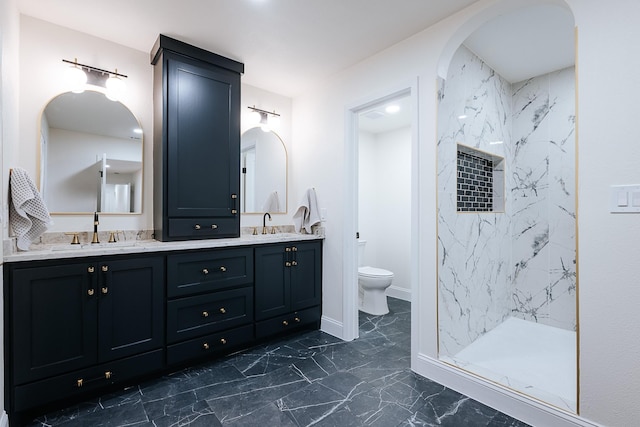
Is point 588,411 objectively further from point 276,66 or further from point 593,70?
point 276,66

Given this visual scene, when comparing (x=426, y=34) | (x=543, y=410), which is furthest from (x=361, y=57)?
(x=543, y=410)

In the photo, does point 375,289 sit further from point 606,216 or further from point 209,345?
point 606,216

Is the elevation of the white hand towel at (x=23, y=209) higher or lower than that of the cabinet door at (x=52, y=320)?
higher

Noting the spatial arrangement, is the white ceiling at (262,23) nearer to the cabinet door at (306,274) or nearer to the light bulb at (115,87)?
the light bulb at (115,87)

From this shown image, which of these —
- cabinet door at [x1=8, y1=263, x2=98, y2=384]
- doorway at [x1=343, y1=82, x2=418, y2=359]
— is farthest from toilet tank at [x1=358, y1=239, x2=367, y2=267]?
cabinet door at [x1=8, y1=263, x2=98, y2=384]

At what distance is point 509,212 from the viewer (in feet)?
10.7

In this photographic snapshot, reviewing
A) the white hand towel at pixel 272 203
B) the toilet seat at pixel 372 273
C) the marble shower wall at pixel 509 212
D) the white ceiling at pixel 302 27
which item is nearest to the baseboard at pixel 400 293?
the toilet seat at pixel 372 273

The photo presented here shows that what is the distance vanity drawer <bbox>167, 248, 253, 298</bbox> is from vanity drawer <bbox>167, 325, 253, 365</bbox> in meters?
0.37

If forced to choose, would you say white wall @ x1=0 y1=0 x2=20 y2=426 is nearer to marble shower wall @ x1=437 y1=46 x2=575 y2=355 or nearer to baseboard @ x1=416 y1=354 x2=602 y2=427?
baseboard @ x1=416 y1=354 x2=602 y2=427

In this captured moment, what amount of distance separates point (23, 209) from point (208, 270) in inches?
44.7

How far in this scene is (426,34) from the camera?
2213mm

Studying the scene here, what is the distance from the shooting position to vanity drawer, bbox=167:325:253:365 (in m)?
2.18

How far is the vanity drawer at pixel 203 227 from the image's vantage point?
7.75ft

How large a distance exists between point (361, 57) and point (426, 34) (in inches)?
23.7
